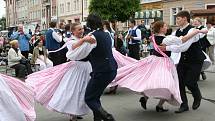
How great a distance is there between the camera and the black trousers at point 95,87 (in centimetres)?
652

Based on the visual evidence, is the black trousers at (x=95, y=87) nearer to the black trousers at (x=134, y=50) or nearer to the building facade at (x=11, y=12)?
the black trousers at (x=134, y=50)

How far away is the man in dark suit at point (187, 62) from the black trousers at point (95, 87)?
182 centimetres

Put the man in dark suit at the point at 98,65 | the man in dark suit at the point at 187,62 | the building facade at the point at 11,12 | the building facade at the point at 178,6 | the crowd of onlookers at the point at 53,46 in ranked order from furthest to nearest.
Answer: the building facade at the point at 11,12, the building facade at the point at 178,6, the crowd of onlookers at the point at 53,46, the man in dark suit at the point at 187,62, the man in dark suit at the point at 98,65

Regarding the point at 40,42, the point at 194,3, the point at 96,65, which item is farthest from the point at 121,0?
the point at 96,65

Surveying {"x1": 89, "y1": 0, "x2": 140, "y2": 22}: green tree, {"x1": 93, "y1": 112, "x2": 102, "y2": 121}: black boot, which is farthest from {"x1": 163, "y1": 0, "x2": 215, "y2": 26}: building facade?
{"x1": 93, "y1": 112, "x2": 102, "y2": 121}: black boot

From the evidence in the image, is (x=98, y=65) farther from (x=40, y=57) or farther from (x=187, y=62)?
(x=40, y=57)

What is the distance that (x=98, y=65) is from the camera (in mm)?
6508

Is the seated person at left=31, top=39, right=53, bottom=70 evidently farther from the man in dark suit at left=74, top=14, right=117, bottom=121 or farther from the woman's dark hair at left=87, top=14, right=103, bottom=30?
the woman's dark hair at left=87, top=14, right=103, bottom=30

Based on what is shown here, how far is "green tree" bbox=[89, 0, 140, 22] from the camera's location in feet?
136

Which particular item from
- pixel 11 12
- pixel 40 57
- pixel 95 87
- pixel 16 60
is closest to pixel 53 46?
pixel 16 60

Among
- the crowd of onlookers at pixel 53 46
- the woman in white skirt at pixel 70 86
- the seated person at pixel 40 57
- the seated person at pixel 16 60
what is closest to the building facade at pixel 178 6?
the crowd of onlookers at pixel 53 46

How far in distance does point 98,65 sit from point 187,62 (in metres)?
2.11

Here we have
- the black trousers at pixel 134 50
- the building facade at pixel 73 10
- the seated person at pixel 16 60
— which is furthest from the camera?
the building facade at pixel 73 10

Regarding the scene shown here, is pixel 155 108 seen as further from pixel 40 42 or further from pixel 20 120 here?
pixel 40 42
